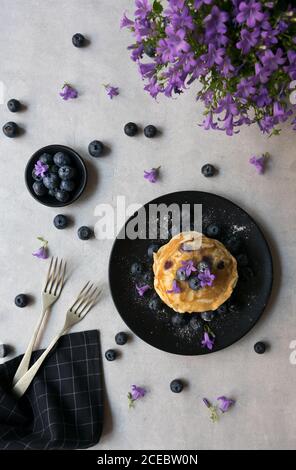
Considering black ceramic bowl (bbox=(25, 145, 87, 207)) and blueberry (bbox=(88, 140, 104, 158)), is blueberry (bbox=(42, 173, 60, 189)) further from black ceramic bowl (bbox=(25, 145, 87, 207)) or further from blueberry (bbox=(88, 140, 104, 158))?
blueberry (bbox=(88, 140, 104, 158))

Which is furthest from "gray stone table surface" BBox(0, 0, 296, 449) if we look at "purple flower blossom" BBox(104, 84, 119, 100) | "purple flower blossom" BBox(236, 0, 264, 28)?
"purple flower blossom" BBox(236, 0, 264, 28)

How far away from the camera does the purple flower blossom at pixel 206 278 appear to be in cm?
158

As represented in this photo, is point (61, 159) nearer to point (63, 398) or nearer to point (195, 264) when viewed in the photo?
point (195, 264)

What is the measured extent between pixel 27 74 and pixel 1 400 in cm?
113

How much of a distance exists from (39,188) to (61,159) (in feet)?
0.41

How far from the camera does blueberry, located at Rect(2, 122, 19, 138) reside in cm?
185

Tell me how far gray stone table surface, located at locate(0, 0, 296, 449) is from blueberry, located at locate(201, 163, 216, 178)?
29mm

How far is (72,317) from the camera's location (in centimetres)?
184

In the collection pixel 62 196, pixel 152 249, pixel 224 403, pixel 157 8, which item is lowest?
pixel 224 403

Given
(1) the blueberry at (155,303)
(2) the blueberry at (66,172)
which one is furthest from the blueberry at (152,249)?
(2) the blueberry at (66,172)

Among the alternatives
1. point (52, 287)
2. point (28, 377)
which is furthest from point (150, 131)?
point (28, 377)

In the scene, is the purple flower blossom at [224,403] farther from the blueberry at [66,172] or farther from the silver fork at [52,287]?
the blueberry at [66,172]

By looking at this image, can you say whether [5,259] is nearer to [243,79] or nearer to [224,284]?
[224,284]

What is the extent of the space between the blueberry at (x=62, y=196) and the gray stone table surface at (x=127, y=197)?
0.07m
